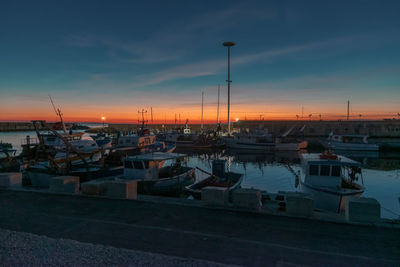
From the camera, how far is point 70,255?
19.8 feet

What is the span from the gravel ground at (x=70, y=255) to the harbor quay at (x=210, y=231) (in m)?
0.37

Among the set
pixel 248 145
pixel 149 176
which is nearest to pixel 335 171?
pixel 149 176

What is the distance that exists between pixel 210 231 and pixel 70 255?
389cm

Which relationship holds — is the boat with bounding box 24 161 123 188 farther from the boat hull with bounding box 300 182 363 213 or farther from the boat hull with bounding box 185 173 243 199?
the boat hull with bounding box 300 182 363 213

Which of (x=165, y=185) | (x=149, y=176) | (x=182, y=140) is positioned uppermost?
(x=149, y=176)

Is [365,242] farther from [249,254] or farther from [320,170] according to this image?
[320,170]

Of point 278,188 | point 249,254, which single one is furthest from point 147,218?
point 278,188

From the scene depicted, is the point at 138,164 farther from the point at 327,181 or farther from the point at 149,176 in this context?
the point at 327,181

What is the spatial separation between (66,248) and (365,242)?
811 cm

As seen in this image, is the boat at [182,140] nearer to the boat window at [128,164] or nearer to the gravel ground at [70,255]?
the boat window at [128,164]

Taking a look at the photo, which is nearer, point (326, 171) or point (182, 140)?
point (326, 171)

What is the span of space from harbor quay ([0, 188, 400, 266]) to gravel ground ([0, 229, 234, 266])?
0.37 metres

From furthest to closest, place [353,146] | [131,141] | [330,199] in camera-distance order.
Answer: [353,146] → [131,141] → [330,199]

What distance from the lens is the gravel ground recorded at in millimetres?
5695
